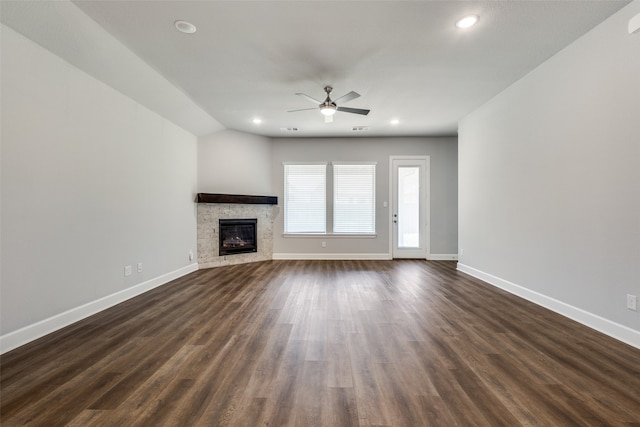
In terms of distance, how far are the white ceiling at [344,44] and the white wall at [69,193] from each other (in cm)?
55

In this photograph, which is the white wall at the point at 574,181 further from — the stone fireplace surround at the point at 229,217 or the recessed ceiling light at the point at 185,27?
the stone fireplace surround at the point at 229,217

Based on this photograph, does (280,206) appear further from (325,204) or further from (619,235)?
(619,235)

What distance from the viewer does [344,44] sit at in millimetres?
2838

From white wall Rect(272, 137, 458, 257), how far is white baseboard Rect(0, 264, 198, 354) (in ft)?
10.5

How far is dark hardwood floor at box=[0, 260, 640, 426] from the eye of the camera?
4.98ft

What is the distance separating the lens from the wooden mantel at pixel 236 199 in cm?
534

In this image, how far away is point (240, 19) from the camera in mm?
2471

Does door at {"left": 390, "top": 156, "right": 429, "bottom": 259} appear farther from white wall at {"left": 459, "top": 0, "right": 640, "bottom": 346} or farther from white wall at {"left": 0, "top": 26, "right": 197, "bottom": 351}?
white wall at {"left": 0, "top": 26, "right": 197, "bottom": 351}

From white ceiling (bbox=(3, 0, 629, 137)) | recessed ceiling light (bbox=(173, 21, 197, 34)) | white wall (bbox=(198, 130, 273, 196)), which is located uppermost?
white ceiling (bbox=(3, 0, 629, 137))

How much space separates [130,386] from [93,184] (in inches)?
93.8

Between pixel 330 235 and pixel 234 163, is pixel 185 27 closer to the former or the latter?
pixel 234 163

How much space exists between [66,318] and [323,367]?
2684 mm

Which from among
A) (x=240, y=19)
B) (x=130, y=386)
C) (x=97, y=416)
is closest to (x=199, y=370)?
(x=130, y=386)

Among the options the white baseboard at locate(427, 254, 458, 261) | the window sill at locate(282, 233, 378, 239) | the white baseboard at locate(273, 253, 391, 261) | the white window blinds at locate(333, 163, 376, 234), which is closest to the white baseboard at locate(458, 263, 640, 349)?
the white baseboard at locate(427, 254, 458, 261)
